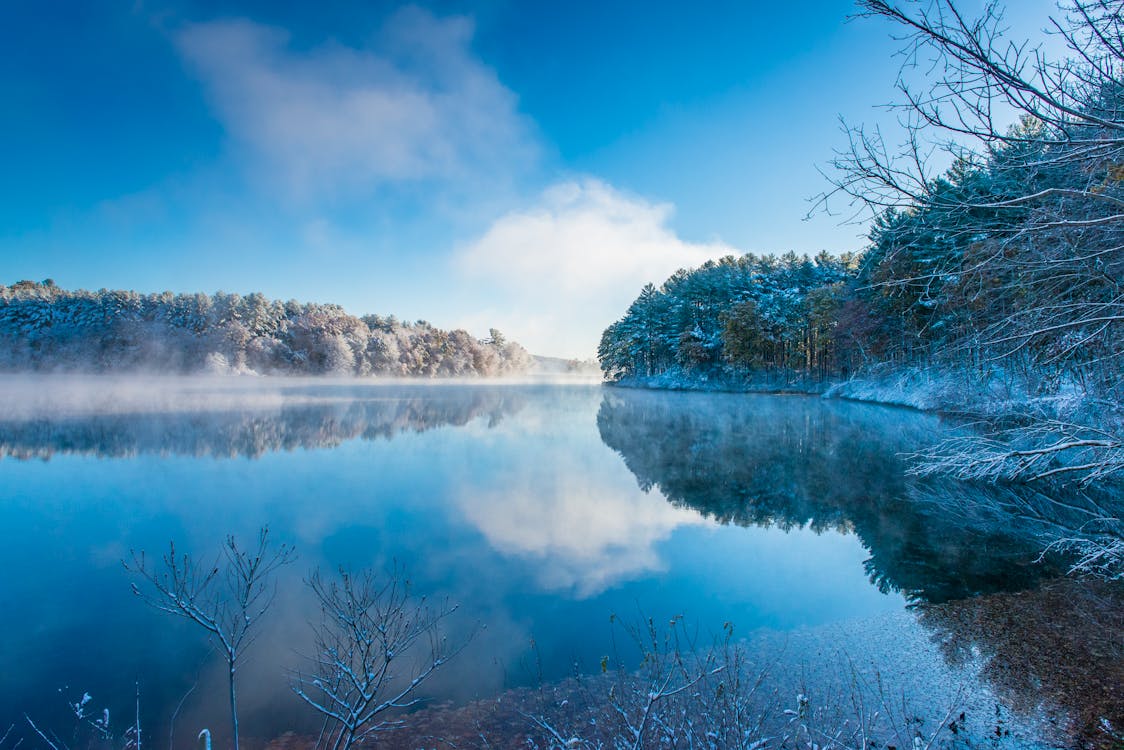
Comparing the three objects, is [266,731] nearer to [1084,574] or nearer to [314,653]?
[314,653]

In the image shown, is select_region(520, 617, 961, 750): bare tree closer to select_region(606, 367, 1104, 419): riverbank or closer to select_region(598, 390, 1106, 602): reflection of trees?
select_region(598, 390, 1106, 602): reflection of trees

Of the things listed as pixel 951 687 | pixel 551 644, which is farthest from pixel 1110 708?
pixel 551 644

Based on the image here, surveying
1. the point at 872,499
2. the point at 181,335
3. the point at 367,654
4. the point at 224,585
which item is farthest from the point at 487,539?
the point at 181,335

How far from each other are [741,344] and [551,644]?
4566 cm

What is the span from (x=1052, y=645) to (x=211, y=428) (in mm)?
21658

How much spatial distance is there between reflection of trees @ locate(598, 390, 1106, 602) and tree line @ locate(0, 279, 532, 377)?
6590cm

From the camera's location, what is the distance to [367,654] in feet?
10.1

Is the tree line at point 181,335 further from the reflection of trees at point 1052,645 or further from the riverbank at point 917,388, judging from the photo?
the reflection of trees at point 1052,645

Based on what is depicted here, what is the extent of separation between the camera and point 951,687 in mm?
3633

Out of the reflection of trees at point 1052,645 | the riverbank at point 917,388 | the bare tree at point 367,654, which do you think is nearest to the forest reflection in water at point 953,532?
the reflection of trees at point 1052,645

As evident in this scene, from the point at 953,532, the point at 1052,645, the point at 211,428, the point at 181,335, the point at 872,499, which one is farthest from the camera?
the point at 181,335

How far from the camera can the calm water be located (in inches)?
171

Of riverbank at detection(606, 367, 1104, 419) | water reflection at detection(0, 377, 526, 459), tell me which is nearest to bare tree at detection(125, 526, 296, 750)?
riverbank at detection(606, 367, 1104, 419)

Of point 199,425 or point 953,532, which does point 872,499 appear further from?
point 199,425
